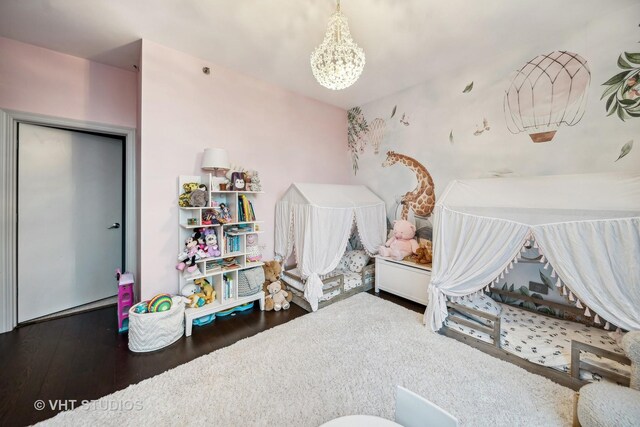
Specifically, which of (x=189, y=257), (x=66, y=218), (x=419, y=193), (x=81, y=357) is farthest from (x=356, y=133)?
(x=81, y=357)

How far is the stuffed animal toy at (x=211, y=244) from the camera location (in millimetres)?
2658

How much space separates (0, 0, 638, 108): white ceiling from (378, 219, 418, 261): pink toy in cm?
210

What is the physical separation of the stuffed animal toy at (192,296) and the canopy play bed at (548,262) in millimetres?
2438

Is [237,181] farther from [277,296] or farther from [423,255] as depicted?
[423,255]

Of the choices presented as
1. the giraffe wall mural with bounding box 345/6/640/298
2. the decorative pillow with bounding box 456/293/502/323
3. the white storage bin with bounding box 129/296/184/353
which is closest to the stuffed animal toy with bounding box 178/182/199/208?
the white storage bin with bounding box 129/296/184/353

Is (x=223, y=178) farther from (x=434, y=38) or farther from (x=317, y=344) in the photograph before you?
(x=434, y=38)

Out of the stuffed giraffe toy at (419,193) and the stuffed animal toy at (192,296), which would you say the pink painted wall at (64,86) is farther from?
the stuffed giraffe toy at (419,193)

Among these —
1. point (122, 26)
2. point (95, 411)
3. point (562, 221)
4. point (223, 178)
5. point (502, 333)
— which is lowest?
point (95, 411)

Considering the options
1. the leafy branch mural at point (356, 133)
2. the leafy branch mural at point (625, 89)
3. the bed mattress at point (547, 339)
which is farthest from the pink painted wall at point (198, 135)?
the leafy branch mural at point (625, 89)

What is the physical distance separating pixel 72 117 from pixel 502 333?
4924 mm

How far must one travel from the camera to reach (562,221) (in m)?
1.79

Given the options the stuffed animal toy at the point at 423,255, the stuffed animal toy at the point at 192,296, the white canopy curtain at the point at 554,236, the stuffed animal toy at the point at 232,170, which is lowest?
the stuffed animal toy at the point at 192,296

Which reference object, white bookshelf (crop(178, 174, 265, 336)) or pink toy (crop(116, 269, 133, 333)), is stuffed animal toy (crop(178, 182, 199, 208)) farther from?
pink toy (crop(116, 269, 133, 333))

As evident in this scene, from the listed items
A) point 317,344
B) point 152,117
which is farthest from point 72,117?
point 317,344
